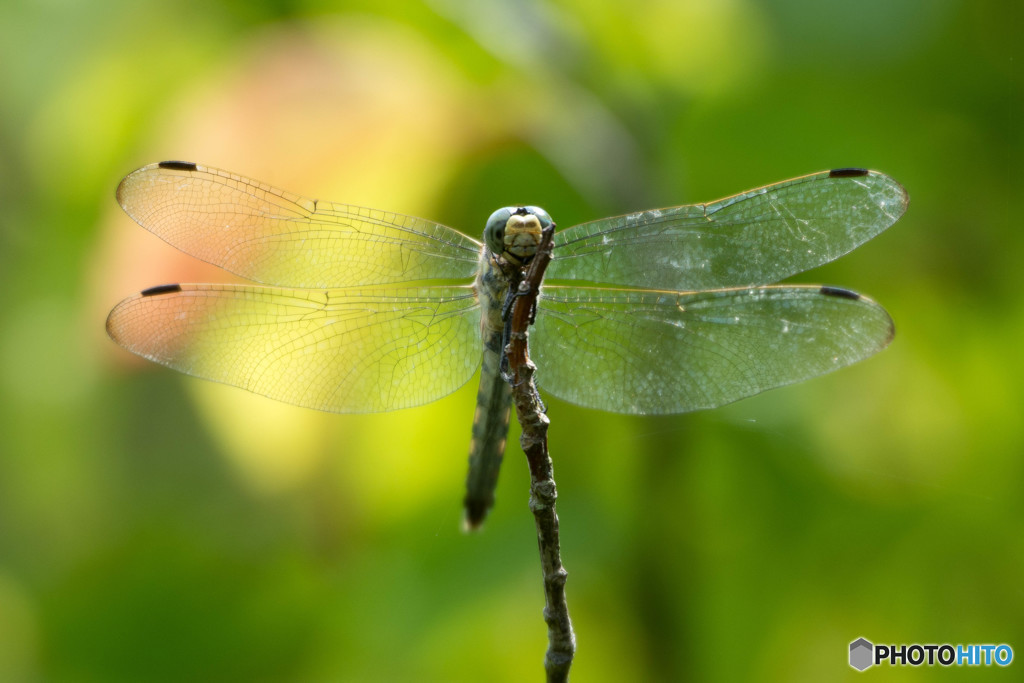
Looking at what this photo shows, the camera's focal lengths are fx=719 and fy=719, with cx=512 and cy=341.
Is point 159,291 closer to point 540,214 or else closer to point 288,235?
point 288,235

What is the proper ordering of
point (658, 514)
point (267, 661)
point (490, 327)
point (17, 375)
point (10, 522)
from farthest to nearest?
point (17, 375)
point (10, 522)
point (267, 661)
point (658, 514)
point (490, 327)

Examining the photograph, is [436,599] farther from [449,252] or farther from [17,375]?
[17,375]

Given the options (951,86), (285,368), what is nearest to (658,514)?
(285,368)

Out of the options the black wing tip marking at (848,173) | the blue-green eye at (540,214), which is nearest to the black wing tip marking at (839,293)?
the black wing tip marking at (848,173)

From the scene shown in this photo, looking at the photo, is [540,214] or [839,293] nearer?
[540,214]

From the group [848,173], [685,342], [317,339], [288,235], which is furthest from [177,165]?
[848,173]

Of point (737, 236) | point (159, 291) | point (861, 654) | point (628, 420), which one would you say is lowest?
point (861, 654)

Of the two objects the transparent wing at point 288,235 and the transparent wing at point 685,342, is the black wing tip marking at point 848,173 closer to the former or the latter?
the transparent wing at point 685,342
